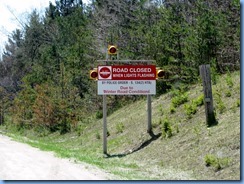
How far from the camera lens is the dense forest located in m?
21.7

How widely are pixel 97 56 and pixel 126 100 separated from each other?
7595 mm

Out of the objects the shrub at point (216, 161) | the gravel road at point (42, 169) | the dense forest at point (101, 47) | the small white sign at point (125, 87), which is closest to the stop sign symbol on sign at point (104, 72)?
the small white sign at point (125, 87)

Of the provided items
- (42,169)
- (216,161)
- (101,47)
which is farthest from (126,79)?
(101,47)

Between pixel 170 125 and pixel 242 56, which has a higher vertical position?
pixel 242 56

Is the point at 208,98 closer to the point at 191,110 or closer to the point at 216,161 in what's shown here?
the point at 191,110

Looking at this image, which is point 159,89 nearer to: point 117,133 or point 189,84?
point 189,84

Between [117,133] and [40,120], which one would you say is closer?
[117,133]

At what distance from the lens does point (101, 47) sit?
36000 millimetres

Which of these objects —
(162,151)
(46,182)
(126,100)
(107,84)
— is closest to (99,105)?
(126,100)

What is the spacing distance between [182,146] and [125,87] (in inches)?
161

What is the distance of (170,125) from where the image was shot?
53.2 feet

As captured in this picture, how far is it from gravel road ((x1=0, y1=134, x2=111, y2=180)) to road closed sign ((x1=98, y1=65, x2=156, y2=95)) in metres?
3.20

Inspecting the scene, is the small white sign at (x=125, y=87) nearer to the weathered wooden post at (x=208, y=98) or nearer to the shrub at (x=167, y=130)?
the shrub at (x=167, y=130)

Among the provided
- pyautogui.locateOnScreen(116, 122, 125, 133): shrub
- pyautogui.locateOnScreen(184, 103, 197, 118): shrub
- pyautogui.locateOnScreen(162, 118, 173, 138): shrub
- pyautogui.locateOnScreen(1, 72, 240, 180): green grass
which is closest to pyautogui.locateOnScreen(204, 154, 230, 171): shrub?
pyautogui.locateOnScreen(1, 72, 240, 180): green grass
